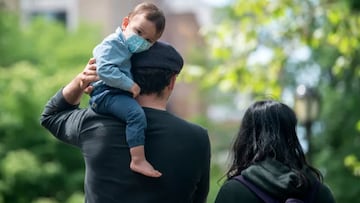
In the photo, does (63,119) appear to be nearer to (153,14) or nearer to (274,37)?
(153,14)

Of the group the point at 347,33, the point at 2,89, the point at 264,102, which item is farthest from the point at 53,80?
the point at 264,102

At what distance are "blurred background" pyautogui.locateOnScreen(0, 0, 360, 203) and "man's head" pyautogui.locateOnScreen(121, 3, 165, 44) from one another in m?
4.64

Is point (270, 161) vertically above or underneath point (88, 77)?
underneath

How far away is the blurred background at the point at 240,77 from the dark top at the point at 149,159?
15.3 feet

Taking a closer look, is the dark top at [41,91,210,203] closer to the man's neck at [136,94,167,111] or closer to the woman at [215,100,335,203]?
the man's neck at [136,94,167,111]

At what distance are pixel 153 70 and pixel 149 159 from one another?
39 centimetres

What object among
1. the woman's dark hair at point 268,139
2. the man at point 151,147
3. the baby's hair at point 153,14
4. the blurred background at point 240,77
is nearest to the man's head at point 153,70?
the man at point 151,147

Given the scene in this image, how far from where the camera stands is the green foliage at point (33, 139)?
1491 cm

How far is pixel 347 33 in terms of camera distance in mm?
9852

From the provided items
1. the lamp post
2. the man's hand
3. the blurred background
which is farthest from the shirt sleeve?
the lamp post

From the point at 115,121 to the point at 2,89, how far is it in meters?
12.2

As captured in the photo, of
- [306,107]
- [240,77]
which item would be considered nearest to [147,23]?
[240,77]

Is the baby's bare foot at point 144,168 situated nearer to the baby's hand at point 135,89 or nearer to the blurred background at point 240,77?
the baby's hand at point 135,89

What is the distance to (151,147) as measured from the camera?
155 inches
